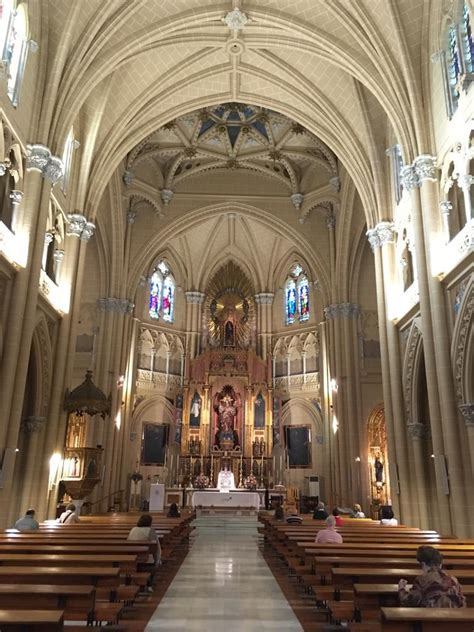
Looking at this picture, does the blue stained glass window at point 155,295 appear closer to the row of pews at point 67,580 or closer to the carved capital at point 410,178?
the carved capital at point 410,178

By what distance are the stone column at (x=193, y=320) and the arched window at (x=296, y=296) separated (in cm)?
570

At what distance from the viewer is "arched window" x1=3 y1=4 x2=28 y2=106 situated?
15.3 m

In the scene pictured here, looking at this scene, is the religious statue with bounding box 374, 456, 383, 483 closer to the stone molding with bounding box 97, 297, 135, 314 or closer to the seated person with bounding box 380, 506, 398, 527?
the seated person with bounding box 380, 506, 398, 527

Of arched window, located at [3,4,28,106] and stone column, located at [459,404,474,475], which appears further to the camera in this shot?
arched window, located at [3,4,28,106]

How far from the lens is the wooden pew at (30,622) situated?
3.69m

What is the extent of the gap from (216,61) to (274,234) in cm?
1464

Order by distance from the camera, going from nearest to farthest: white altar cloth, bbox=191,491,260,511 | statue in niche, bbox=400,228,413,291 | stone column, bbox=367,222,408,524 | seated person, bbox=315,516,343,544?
1. seated person, bbox=315,516,343,544
2. stone column, bbox=367,222,408,524
3. statue in niche, bbox=400,228,413,291
4. white altar cloth, bbox=191,491,260,511

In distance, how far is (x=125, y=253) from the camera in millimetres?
30547

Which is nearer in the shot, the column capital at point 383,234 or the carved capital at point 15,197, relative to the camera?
the carved capital at point 15,197

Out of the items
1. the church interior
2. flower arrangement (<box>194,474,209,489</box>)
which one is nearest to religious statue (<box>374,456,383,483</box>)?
the church interior

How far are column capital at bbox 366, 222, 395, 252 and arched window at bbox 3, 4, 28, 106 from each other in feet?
43.8

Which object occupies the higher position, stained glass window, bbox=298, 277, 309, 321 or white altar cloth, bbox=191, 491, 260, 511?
stained glass window, bbox=298, 277, 309, 321

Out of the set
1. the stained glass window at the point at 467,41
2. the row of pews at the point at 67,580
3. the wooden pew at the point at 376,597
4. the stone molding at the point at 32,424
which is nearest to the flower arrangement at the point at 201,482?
the stone molding at the point at 32,424

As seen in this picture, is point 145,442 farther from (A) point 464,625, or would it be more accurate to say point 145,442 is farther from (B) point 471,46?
(A) point 464,625
